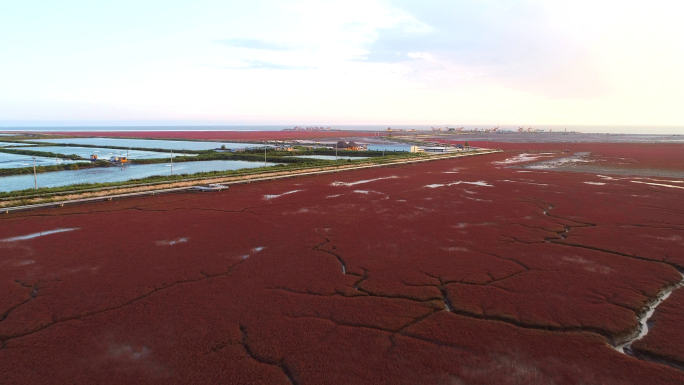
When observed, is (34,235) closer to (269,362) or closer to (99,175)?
(269,362)

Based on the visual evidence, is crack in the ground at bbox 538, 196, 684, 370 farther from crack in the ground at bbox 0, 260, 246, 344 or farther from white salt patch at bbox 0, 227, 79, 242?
white salt patch at bbox 0, 227, 79, 242

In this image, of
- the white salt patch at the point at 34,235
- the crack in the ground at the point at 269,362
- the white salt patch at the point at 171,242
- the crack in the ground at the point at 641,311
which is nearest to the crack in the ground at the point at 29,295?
the white salt patch at the point at 171,242

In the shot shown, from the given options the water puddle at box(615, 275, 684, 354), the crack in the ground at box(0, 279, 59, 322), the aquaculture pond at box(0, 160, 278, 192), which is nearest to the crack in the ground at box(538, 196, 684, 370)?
the water puddle at box(615, 275, 684, 354)

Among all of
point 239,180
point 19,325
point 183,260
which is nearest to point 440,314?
point 183,260

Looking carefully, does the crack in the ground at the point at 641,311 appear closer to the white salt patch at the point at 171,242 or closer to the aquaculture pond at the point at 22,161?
the white salt patch at the point at 171,242

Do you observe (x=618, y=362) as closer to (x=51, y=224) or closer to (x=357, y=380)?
(x=357, y=380)

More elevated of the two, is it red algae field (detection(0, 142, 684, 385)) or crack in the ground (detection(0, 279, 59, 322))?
red algae field (detection(0, 142, 684, 385))

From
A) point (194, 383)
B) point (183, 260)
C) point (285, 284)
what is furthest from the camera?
point (183, 260)
